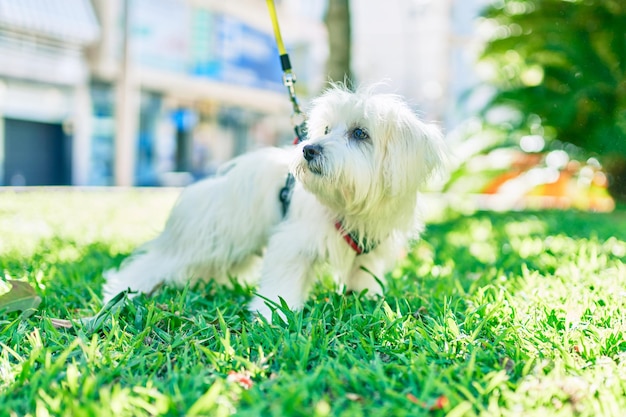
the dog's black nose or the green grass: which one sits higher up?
the dog's black nose

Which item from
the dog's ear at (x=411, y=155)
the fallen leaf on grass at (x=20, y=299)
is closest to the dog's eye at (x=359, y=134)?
the dog's ear at (x=411, y=155)

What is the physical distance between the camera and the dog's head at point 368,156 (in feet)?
9.16

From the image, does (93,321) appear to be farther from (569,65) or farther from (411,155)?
(569,65)

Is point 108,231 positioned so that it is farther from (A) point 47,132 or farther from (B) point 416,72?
(B) point 416,72

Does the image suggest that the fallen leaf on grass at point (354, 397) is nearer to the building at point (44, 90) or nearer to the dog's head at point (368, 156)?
the dog's head at point (368, 156)

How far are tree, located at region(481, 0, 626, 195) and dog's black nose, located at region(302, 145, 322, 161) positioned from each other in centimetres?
658

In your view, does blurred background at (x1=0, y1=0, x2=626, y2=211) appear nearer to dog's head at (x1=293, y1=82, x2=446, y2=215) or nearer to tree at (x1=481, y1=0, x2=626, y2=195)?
tree at (x1=481, y1=0, x2=626, y2=195)

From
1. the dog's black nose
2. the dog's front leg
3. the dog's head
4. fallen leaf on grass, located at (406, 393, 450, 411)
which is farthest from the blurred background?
fallen leaf on grass, located at (406, 393, 450, 411)

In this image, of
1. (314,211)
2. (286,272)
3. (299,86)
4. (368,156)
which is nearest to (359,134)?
(368,156)

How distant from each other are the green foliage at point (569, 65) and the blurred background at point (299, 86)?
2cm

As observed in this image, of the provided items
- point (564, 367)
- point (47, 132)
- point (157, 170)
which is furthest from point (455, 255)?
point (157, 170)

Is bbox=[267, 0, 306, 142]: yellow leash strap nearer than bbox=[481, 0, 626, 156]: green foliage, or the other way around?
bbox=[267, 0, 306, 142]: yellow leash strap

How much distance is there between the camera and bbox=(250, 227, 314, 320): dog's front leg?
2.95m

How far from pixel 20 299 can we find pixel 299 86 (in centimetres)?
2350
